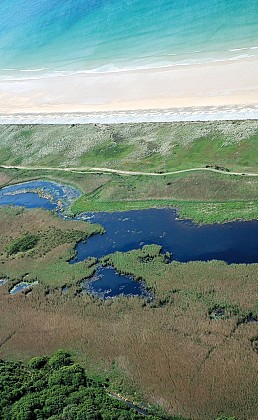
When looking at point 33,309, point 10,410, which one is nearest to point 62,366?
point 10,410

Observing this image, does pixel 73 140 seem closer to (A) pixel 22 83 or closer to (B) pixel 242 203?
(B) pixel 242 203

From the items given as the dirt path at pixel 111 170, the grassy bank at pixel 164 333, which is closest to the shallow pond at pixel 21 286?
the grassy bank at pixel 164 333

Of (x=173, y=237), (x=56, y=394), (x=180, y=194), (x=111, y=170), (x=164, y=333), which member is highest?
(x=111, y=170)

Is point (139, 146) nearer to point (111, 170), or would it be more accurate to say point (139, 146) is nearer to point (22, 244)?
point (111, 170)

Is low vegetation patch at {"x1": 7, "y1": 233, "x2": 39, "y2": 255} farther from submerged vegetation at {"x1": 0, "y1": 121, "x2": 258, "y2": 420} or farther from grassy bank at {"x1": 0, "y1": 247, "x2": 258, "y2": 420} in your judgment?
grassy bank at {"x1": 0, "y1": 247, "x2": 258, "y2": 420}

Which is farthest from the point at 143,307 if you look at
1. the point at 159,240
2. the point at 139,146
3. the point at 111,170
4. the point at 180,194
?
the point at 139,146

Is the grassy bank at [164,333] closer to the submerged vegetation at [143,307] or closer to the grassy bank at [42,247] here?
the submerged vegetation at [143,307]
